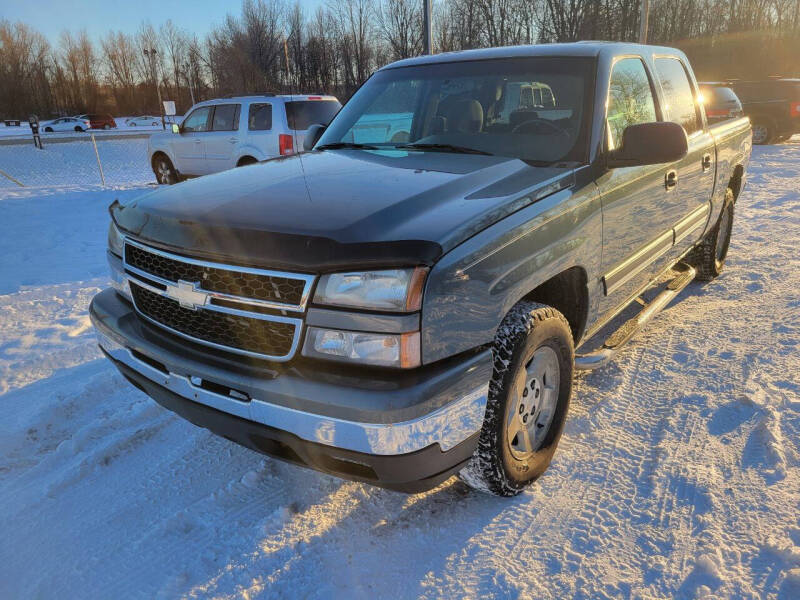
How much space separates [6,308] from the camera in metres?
4.69

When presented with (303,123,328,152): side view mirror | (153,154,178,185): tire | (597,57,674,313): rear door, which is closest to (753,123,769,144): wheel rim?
(597,57,674,313): rear door

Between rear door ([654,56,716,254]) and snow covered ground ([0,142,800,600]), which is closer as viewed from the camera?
snow covered ground ([0,142,800,600])

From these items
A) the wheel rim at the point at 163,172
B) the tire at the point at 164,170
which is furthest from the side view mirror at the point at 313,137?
the wheel rim at the point at 163,172

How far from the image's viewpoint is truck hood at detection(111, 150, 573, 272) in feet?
5.87

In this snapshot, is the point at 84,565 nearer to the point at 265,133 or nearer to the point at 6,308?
the point at 6,308

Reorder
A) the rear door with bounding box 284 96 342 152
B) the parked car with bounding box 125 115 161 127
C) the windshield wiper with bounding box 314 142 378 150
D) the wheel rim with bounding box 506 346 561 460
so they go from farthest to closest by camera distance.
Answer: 1. the parked car with bounding box 125 115 161 127
2. the rear door with bounding box 284 96 342 152
3. the windshield wiper with bounding box 314 142 378 150
4. the wheel rim with bounding box 506 346 561 460

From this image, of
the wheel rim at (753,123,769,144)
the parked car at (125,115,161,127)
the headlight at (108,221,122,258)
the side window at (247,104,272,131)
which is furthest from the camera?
the parked car at (125,115,161,127)

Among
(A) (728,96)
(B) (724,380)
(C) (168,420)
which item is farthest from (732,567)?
(A) (728,96)

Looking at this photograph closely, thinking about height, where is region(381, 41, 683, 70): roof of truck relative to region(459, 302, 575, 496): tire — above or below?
above

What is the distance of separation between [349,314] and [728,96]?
21.7 feet

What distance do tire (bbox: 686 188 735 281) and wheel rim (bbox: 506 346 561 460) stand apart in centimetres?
300

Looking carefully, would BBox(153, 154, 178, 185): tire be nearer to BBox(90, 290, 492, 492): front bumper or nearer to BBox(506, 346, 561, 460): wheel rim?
BBox(90, 290, 492, 492): front bumper

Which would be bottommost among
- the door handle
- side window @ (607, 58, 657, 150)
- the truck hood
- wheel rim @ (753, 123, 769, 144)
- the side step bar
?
the side step bar

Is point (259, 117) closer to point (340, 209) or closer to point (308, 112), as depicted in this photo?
point (308, 112)
